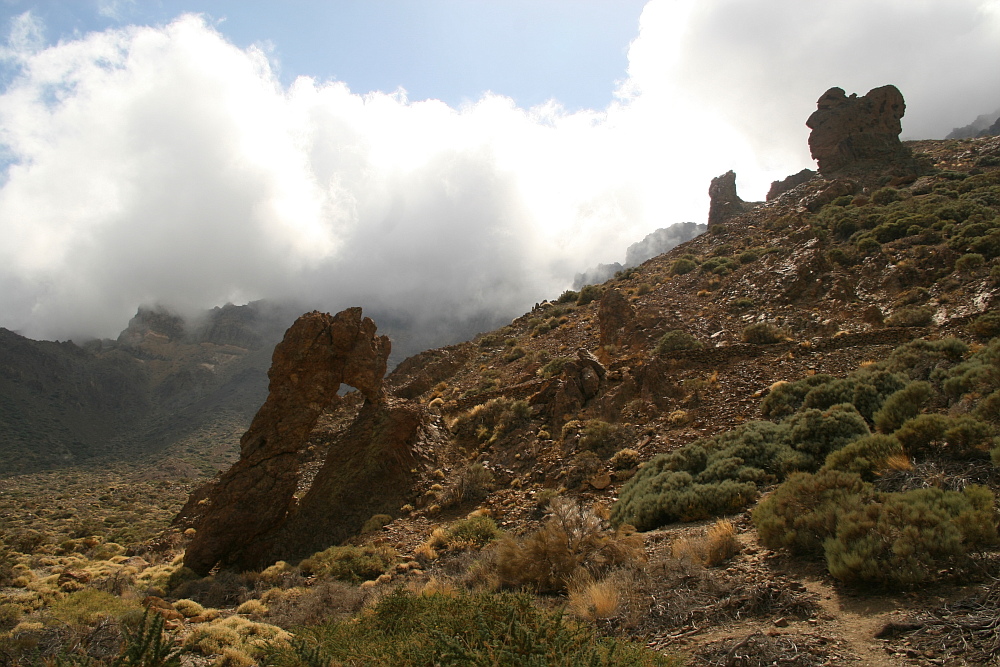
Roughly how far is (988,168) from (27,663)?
55672 mm

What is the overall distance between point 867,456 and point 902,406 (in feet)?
9.24

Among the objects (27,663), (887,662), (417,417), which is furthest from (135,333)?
(887,662)

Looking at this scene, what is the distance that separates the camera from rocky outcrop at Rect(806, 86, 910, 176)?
4512 cm

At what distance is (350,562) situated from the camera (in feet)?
38.3

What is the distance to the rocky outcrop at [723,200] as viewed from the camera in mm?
60531

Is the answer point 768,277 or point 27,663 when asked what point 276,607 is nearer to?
point 27,663

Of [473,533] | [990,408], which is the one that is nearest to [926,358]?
[990,408]

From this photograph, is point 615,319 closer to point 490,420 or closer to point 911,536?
point 490,420

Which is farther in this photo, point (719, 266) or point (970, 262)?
point (719, 266)

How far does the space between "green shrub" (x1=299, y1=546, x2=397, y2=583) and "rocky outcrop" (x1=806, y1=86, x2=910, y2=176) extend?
5247 centimetres

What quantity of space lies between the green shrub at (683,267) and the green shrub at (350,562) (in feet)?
99.5

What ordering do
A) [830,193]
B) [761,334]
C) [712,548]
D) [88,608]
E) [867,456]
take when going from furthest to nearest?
1. [830,193]
2. [761,334]
3. [88,608]
4. [867,456]
5. [712,548]

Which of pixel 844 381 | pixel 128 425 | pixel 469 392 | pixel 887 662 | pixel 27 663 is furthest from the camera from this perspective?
pixel 128 425

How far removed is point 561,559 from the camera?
8.24 m
